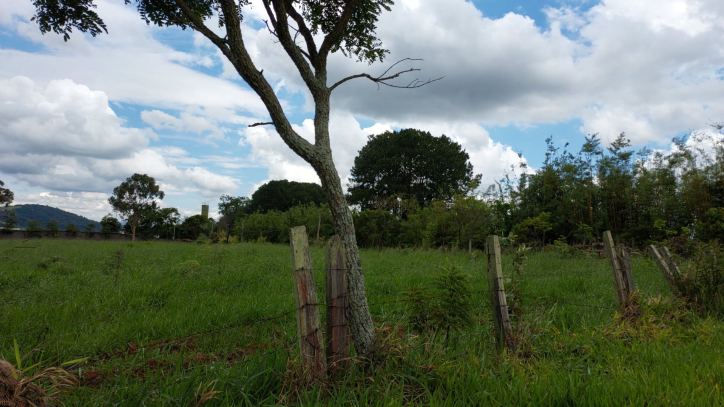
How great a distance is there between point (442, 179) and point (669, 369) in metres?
27.5

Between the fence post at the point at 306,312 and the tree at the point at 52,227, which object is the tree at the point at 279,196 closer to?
the tree at the point at 52,227

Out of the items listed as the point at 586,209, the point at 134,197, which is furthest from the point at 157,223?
the point at 586,209

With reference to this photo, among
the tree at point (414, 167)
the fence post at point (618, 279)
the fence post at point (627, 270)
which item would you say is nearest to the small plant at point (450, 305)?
the fence post at point (618, 279)

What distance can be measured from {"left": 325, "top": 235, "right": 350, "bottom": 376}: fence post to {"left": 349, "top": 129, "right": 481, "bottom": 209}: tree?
26.9 metres

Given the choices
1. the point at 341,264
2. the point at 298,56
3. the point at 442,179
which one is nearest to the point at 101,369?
the point at 341,264

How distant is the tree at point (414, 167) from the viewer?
30.0m

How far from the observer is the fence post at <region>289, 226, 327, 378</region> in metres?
2.66

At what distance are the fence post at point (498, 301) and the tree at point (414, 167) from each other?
26.0m

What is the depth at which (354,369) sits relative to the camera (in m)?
2.87

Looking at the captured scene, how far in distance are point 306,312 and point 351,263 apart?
0.69m

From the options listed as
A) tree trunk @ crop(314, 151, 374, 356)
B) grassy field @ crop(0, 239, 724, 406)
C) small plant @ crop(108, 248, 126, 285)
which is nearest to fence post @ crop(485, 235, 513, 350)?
grassy field @ crop(0, 239, 724, 406)

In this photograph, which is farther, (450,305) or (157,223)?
(157,223)

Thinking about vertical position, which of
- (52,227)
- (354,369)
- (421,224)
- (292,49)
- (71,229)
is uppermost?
(292,49)

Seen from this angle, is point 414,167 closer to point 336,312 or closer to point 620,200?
point 620,200
